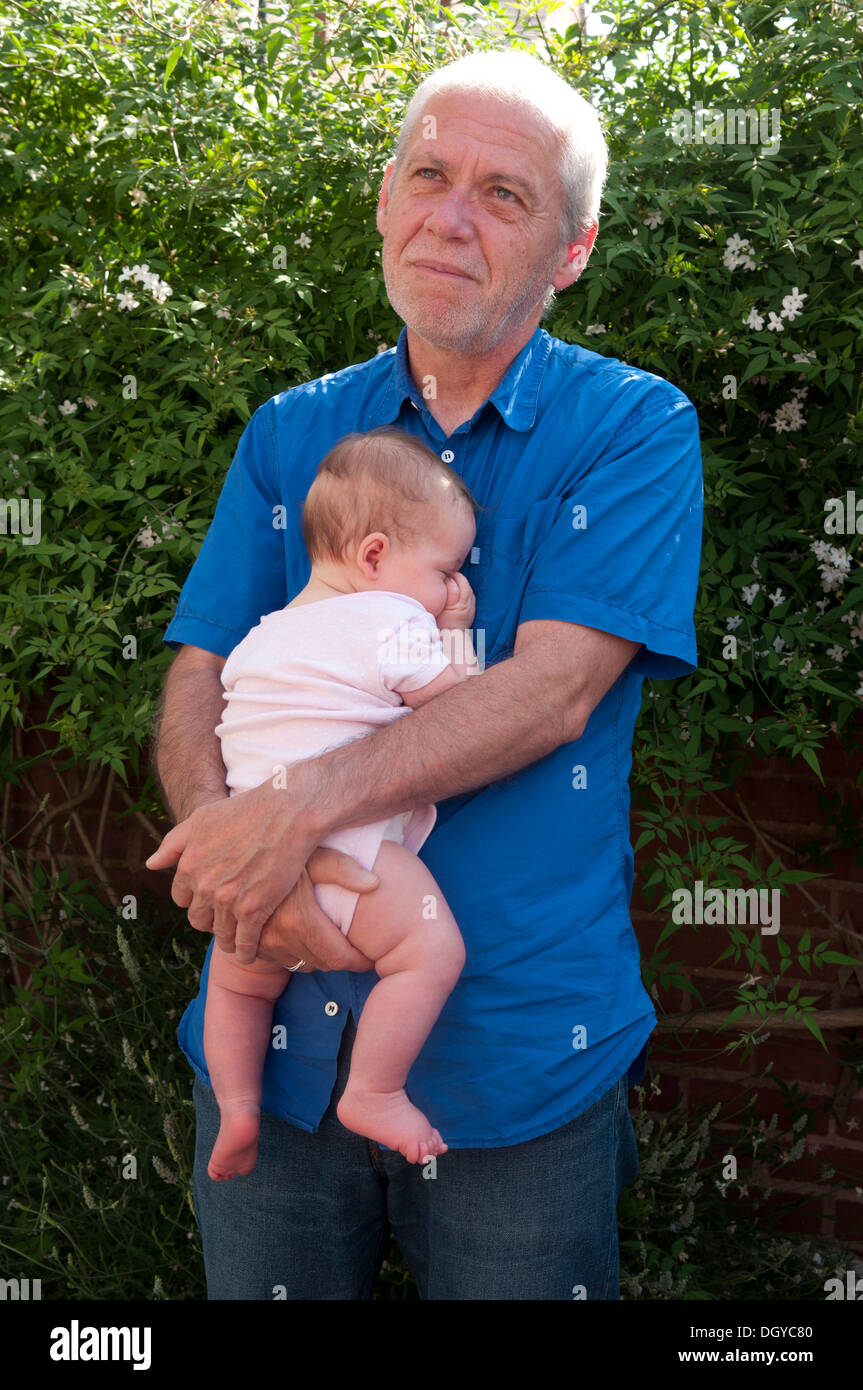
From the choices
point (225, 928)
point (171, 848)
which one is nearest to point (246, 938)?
point (225, 928)

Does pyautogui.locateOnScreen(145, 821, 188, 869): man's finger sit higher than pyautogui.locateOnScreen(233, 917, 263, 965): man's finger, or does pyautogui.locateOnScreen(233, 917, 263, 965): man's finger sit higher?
pyautogui.locateOnScreen(145, 821, 188, 869): man's finger

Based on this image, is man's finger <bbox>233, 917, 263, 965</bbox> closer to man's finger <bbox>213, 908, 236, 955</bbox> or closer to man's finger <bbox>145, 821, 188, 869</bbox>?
man's finger <bbox>213, 908, 236, 955</bbox>

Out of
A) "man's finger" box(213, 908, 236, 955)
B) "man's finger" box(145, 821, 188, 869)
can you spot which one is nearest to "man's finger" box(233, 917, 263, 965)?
"man's finger" box(213, 908, 236, 955)

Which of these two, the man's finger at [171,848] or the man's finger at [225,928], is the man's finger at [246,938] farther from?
the man's finger at [171,848]

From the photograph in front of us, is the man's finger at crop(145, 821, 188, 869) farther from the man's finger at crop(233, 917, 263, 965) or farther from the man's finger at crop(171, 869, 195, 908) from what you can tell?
the man's finger at crop(233, 917, 263, 965)

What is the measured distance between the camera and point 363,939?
5.18 feet

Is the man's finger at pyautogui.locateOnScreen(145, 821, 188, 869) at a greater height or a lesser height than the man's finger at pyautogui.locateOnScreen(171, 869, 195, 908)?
greater

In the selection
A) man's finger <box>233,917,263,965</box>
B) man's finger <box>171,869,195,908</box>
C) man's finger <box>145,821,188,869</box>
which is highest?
man's finger <box>145,821,188,869</box>

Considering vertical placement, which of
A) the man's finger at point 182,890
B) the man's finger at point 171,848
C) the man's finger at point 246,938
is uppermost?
the man's finger at point 171,848

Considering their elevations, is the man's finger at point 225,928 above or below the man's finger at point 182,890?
below

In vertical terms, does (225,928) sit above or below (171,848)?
below

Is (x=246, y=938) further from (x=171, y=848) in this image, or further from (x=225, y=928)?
(x=171, y=848)

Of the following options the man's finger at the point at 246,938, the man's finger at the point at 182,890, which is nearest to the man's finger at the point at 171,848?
the man's finger at the point at 182,890
